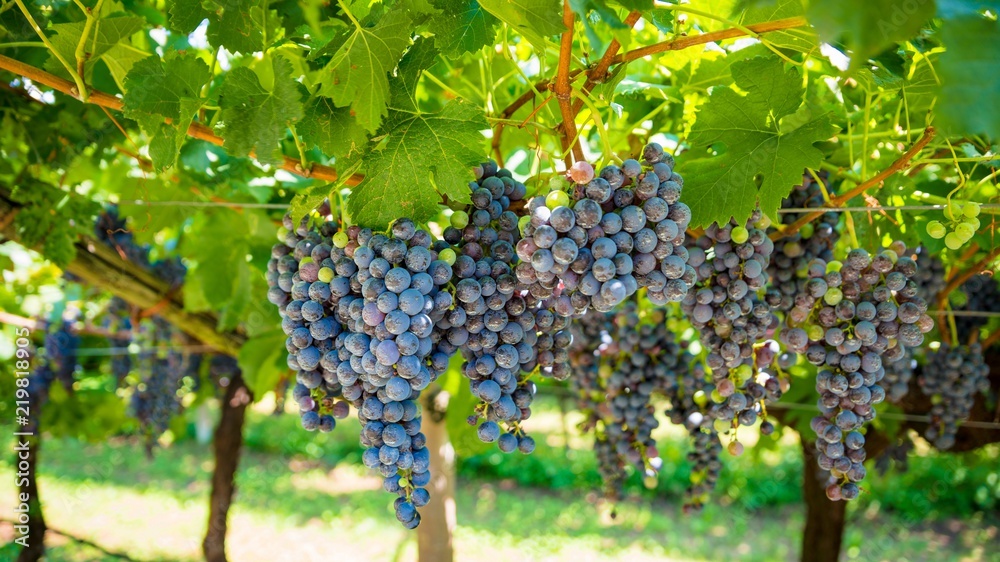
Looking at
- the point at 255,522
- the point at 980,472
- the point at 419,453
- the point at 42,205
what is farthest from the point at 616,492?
the point at 980,472

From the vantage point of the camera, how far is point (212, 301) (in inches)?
92.0

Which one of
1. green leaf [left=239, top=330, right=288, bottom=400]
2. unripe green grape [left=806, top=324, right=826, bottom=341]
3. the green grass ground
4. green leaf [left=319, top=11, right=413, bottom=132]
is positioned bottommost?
the green grass ground

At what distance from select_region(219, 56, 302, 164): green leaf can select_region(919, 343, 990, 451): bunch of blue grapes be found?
2248 mm

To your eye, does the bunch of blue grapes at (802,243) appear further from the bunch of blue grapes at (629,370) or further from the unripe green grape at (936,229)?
the bunch of blue grapes at (629,370)

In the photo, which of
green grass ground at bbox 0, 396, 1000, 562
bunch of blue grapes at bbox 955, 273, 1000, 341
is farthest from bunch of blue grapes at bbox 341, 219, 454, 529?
green grass ground at bbox 0, 396, 1000, 562

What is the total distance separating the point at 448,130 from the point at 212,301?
4.88 feet

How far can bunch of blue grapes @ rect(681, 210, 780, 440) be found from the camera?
4.38 ft

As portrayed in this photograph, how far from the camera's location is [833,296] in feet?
4.51

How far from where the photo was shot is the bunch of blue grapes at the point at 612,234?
1.05 metres

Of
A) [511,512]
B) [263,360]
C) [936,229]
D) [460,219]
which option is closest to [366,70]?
[460,219]

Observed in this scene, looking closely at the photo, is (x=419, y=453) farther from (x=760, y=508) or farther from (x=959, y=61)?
(x=760, y=508)

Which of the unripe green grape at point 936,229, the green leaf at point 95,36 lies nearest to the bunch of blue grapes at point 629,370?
the unripe green grape at point 936,229

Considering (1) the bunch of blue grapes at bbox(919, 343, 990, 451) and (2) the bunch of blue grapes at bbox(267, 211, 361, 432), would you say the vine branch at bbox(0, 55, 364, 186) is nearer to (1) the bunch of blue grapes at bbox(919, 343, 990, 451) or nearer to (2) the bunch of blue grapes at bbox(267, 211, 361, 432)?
(2) the bunch of blue grapes at bbox(267, 211, 361, 432)

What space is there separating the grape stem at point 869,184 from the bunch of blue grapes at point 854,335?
0.36 feet
